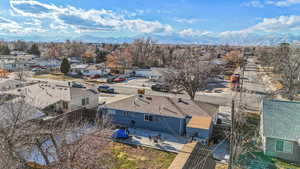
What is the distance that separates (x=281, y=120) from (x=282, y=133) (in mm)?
1743

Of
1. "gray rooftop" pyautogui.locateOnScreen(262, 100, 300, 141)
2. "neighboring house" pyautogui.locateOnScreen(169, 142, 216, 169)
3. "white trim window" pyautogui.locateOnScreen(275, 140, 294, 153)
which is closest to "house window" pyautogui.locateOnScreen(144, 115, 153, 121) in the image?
"neighboring house" pyautogui.locateOnScreen(169, 142, 216, 169)

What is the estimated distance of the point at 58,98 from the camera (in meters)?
24.6

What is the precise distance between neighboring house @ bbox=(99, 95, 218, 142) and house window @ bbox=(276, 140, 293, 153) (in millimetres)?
5433

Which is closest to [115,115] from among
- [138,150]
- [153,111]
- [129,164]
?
[153,111]

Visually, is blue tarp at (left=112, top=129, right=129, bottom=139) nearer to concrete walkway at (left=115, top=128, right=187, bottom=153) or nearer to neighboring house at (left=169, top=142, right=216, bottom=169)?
concrete walkway at (left=115, top=128, right=187, bottom=153)

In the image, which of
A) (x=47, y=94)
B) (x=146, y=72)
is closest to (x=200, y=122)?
(x=47, y=94)

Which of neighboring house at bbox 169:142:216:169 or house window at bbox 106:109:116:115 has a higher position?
neighboring house at bbox 169:142:216:169

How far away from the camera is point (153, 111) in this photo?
20.7m

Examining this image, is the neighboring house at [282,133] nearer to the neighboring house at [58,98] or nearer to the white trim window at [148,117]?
the white trim window at [148,117]

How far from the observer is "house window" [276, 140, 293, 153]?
15.6 meters

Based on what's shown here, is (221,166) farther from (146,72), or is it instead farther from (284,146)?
(146,72)

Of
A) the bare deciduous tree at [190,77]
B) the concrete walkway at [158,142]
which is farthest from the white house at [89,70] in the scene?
the concrete walkway at [158,142]

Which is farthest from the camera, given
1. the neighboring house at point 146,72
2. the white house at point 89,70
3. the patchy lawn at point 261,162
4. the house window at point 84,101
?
the white house at point 89,70

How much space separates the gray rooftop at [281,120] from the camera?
16.0 m
